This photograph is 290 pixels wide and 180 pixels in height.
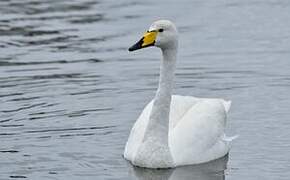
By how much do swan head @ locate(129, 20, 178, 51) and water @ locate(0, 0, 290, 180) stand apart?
1.38 metres

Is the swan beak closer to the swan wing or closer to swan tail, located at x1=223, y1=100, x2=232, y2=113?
the swan wing

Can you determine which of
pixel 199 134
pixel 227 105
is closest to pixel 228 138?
pixel 199 134

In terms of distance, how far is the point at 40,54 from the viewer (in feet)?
64.1

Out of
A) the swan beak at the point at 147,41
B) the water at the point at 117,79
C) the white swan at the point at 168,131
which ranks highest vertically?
the swan beak at the point at 147,41

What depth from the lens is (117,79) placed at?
17469 millimetres

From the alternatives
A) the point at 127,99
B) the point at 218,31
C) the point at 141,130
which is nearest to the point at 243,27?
the point at 218,31

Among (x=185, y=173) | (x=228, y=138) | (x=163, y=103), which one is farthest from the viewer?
(x=228, y=138)

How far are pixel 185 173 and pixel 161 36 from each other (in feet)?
5.01

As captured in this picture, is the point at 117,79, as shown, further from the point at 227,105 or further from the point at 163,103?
the point at 163,103

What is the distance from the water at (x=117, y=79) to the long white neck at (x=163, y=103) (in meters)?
0.46

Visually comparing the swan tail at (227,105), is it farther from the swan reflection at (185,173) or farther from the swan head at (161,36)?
the swan head at (161,36)

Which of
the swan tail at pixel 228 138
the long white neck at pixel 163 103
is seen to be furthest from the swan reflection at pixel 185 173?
the swan tail at pixel 228 138

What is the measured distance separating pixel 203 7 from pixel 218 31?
2266 mm

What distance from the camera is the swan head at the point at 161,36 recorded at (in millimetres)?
13305
